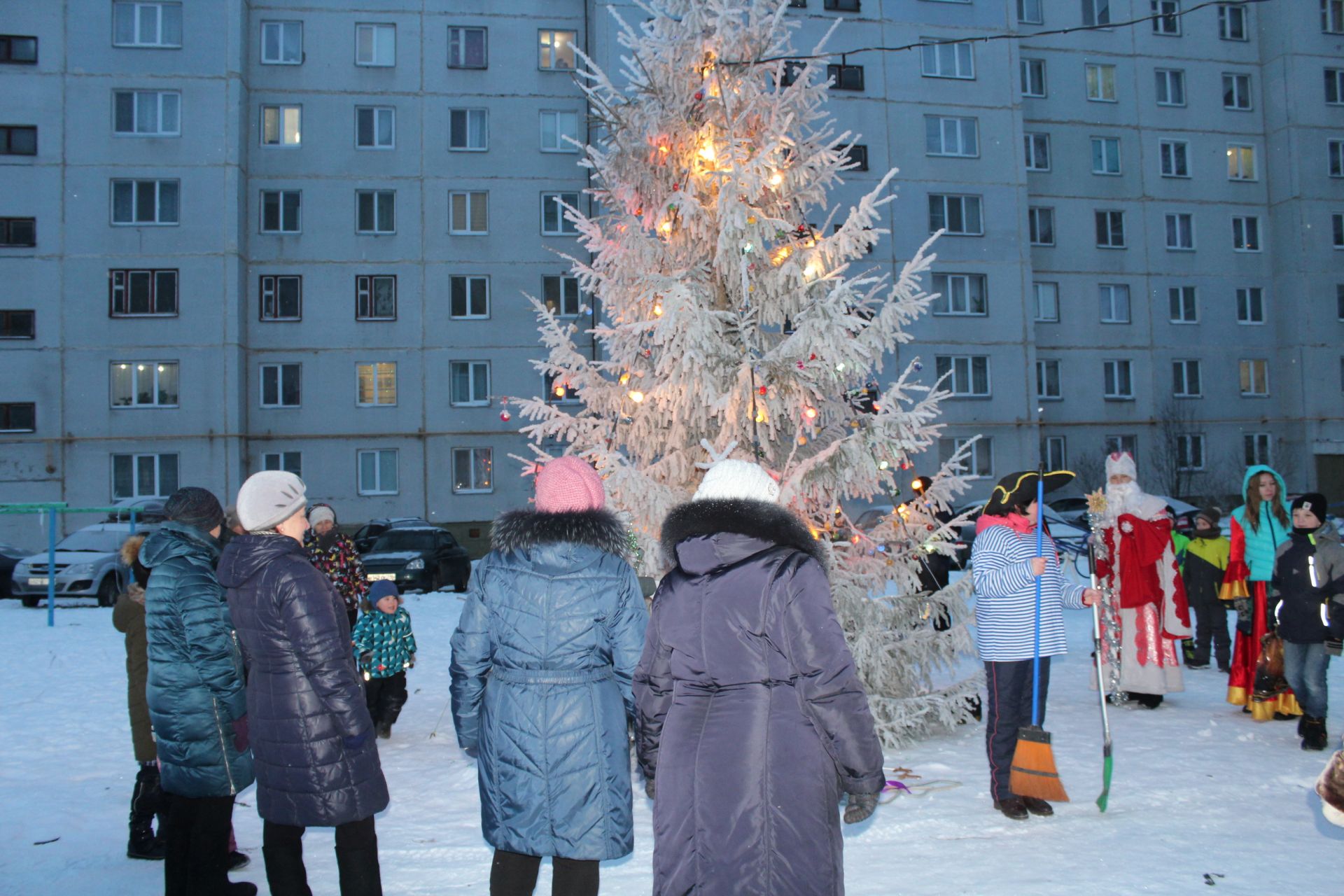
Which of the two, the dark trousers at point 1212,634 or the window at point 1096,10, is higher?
the window at point 1096,10

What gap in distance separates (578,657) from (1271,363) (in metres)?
40.0

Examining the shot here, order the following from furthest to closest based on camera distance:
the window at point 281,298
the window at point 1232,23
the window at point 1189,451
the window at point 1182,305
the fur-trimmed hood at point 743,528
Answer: the window at point 1232,23 → the window at point 1182,305 → the window at point 1189,451 → the window at point 281,298 → the fur-trimmed hood at point 743,528

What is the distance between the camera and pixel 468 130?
3006 cm

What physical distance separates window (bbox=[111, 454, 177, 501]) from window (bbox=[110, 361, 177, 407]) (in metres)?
1.55

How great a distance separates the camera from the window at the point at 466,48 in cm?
3017

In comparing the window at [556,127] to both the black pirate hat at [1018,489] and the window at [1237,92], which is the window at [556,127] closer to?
the window at [1237,92]

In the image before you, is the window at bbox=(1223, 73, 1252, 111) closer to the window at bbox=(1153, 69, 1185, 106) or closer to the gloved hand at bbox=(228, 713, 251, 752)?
the window at bbox=(1153, 69, 1185, 106)

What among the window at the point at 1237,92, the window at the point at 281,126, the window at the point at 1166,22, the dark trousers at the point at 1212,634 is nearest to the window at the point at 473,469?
the window at the point at 281,126

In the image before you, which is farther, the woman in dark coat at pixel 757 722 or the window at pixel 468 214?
the window at pixel 468 214

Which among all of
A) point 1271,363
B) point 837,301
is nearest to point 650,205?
point 837,301

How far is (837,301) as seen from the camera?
23.5 ft

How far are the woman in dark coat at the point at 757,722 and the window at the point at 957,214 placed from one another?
101 ft

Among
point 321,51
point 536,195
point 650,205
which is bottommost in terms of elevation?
point 650,205

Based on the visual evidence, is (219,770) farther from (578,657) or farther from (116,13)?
(116,13)
